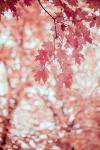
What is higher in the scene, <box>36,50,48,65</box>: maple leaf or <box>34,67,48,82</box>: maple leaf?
<box>36,50,48,65</box>: maple leaf

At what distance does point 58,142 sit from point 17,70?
464 cm

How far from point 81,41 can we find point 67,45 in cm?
27

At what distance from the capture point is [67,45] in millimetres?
3955

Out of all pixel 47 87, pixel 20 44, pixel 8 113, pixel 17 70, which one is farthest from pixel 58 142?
pixel 20 44

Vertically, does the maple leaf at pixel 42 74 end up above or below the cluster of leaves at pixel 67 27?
below

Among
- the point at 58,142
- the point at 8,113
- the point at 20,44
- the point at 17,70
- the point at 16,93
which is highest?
the point at 20,44

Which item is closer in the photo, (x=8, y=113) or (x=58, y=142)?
(x=58, y=142)

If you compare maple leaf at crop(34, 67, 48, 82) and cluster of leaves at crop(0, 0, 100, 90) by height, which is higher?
cluster of leaves at crop(0, 0, 100, 90)

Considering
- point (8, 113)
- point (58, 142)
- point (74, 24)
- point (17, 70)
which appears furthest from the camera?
point (17, 70)

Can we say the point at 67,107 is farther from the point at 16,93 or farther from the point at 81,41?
the point at 81,41

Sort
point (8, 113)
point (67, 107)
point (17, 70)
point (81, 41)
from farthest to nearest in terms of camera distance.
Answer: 1. point (17, 70)
2. point (67, 107)
3. point (8, 113)
4. point (81, 41)

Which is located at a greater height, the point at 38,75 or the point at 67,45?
the point at 67,45

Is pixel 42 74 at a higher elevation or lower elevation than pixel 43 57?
lower

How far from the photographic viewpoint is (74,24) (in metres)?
3.48
